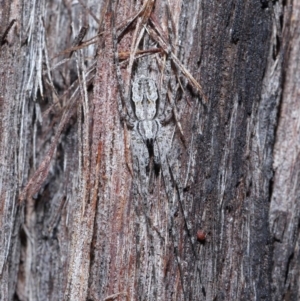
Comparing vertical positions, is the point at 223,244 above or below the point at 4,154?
below

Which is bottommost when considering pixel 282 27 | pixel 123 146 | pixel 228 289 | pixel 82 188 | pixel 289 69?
pixel 228 289

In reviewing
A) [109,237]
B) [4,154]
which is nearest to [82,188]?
[109,237]

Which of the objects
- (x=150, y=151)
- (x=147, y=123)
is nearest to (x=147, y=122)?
(x=147, y=123)

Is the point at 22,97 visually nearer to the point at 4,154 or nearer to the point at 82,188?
the point at 4,154

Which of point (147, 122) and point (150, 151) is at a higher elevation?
point (147, 122)

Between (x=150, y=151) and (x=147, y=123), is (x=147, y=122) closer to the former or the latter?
(x=147, y=123)

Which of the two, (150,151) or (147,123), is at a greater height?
(147,123)

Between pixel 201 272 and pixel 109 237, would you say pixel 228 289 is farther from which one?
pixel 109 237

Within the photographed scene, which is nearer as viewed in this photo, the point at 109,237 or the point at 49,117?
the point at 109,237
